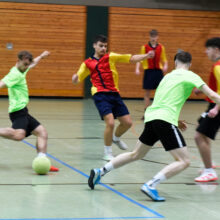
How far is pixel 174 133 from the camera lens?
17.3 feet

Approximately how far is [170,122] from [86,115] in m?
7.86

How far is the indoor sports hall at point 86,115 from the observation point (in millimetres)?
5090

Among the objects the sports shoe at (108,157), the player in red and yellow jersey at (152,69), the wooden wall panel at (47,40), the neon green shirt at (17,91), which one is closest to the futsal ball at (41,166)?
the neon green shirt at (17,91)

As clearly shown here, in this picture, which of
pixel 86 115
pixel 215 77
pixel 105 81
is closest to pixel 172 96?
pixel 215 77

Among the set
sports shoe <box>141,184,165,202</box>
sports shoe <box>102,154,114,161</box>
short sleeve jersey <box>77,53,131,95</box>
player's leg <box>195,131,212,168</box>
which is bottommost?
sports shoe <box>102,154,114,161</box>

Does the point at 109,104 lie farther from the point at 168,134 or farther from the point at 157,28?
the point at 157,28

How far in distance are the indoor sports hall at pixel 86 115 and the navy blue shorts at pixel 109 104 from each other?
27.4 inches

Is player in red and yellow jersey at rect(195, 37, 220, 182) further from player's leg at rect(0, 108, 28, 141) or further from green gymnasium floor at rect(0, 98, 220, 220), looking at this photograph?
player's leg at rect(0, 108, 28, 141)

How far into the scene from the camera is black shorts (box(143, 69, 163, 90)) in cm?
1312

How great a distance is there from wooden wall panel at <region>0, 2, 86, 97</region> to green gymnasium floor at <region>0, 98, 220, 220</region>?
26.2 feet

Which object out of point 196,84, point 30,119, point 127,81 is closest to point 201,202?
point 196,84

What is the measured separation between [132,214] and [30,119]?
2.50 metres

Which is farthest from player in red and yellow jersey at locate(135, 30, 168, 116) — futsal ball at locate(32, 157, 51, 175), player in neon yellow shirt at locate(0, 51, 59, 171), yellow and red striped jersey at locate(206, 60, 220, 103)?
futsal ball at locate(32, 157, 51, 175)

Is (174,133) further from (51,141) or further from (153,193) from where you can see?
(51,141)
